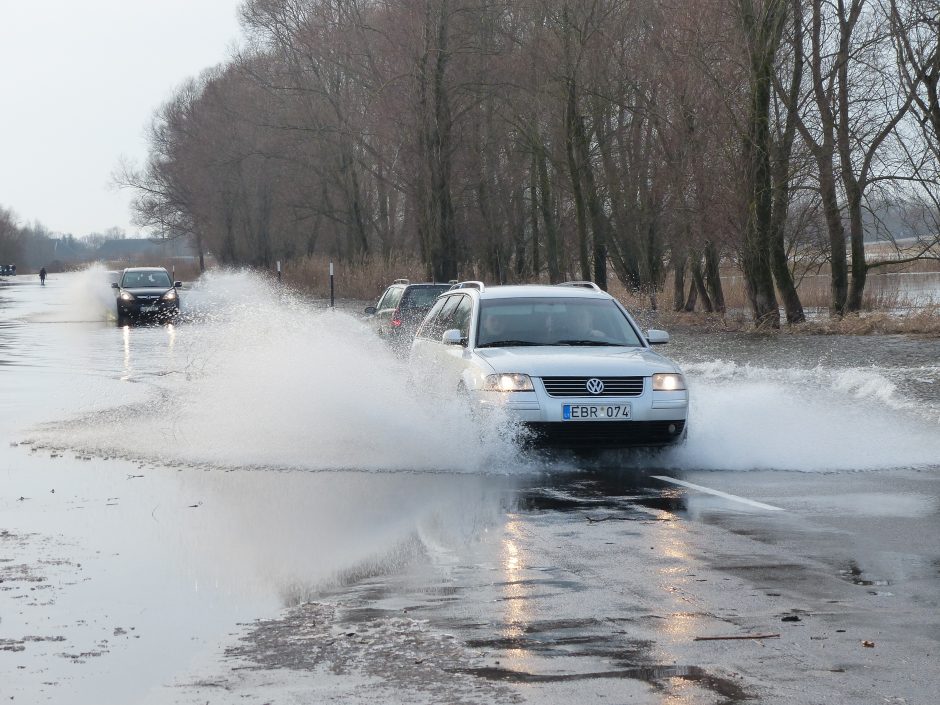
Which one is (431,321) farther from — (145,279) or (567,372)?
(145,279)

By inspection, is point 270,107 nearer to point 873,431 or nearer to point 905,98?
point 905,98

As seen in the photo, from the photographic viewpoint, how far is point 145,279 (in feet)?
148

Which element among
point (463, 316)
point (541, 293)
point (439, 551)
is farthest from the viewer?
point (463, 316)

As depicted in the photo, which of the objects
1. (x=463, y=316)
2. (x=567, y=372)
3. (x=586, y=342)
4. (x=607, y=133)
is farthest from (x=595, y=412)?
(x=607, y=133)

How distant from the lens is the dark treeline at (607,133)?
29.7 meters

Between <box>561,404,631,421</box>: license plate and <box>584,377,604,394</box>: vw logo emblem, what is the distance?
0.14 meters

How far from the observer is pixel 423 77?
45.0 m

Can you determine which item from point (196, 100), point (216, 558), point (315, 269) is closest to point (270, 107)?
point (315, 269)

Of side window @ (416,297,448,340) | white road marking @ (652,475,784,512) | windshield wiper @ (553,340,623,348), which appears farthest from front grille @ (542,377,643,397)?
side window @ (416,297,448,340)

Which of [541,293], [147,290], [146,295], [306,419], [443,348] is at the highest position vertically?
[147,290]

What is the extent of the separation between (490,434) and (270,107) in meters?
60.0

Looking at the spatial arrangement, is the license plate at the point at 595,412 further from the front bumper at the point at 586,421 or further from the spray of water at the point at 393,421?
the spray of water at the point at 393,421

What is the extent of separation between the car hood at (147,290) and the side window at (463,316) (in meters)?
31.1

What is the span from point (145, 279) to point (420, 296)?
22693 millimetres
